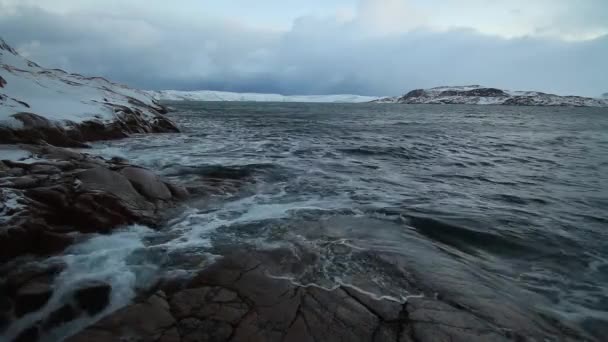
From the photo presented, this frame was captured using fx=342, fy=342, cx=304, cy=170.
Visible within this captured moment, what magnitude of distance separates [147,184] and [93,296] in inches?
173

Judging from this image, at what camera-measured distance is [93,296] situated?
4750mm

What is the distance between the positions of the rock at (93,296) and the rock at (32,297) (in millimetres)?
374

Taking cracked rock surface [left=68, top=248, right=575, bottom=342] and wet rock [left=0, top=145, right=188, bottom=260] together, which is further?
wet rock [left=0, top=145, right=188, bottom=260]

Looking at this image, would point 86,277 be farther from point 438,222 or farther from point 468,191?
point 468,191

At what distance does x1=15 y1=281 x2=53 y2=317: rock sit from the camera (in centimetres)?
439

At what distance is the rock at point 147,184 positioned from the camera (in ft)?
28.0

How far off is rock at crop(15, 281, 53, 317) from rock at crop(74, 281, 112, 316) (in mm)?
374

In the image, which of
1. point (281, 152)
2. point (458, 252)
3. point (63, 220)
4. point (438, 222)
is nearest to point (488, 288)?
point (458, 252)

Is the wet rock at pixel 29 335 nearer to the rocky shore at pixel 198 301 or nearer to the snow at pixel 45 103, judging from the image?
the rocky shore at pixel 198 301

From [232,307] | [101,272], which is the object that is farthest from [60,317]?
[232,307]

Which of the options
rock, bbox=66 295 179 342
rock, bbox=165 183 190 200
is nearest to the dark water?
rock, bbox=165 183 190 200

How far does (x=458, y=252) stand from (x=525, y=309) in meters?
1.93

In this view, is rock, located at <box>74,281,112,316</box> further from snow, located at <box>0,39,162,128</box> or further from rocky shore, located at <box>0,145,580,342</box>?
snow, located at <box>0,39,162,128</box>

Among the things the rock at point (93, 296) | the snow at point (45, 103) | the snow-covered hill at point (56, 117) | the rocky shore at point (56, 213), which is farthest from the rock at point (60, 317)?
the snow at point (45, 103)
